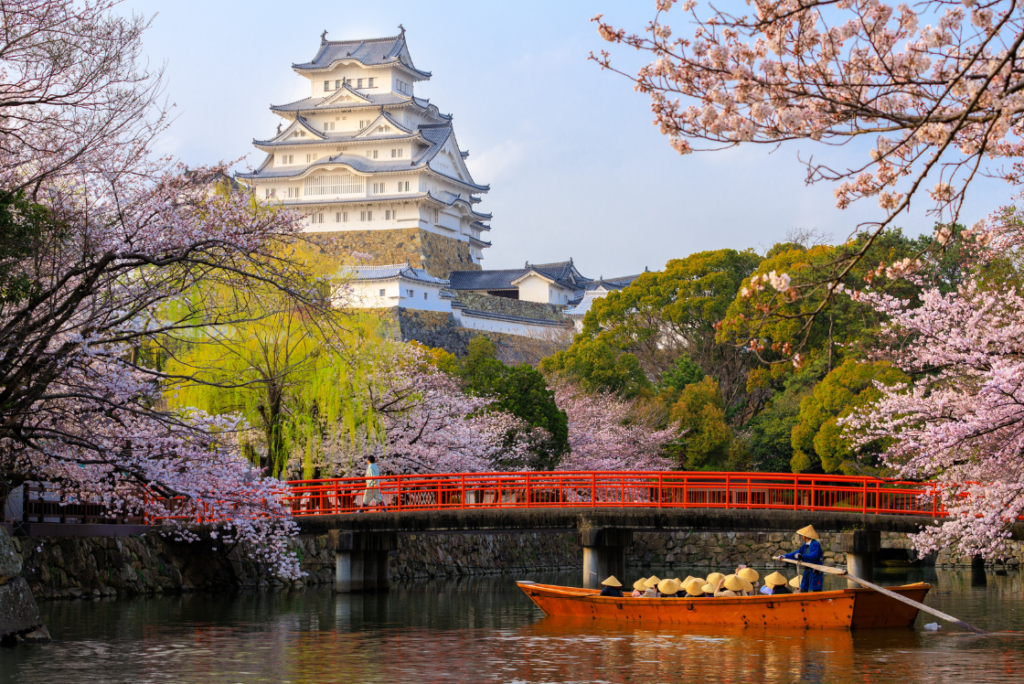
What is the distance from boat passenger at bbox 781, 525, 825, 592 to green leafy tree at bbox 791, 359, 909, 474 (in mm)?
14740

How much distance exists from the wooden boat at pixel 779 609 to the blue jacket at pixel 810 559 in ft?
2.20

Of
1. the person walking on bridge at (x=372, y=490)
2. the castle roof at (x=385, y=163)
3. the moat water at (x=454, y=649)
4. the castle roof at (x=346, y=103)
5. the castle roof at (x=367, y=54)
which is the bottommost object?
the moat water at (x=454, y=649)

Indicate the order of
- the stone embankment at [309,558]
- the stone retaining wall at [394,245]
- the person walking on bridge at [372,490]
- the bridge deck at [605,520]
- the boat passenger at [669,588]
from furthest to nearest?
the stone retaining wall at [394,245]
the person walking on bridge at [372,490]
the bridge deck at [605,520]
the stone embankment at [309,558]
the boat passenger at [669,588]

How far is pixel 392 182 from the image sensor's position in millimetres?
55250

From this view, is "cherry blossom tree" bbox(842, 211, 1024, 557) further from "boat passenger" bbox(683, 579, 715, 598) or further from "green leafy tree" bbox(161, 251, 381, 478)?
"green leafy tree" bbox(161, 251, 381, 478)

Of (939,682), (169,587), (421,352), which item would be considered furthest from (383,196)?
(939,682)

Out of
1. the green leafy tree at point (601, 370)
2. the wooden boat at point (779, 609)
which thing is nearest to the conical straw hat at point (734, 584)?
the wooden boat at point (779, 609)

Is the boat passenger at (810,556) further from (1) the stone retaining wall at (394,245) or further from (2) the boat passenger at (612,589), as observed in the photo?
(1) the stone retaining wall at (394,245)

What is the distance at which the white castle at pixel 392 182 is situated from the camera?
2144 inches

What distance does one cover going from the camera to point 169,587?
2334 centimetres

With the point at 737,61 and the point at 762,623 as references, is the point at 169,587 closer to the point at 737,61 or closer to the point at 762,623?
the point at 762,623

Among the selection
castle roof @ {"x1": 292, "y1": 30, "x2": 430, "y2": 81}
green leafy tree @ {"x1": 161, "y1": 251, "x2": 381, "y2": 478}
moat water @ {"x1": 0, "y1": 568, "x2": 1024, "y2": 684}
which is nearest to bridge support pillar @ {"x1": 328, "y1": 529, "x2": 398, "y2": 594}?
green leafy tree @ {"x1": 161, "y1": 251, "x2": 381, "y2": 478}

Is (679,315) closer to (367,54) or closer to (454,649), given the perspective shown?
(367,54)

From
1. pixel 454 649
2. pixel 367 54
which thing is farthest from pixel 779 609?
pixel 367 54
